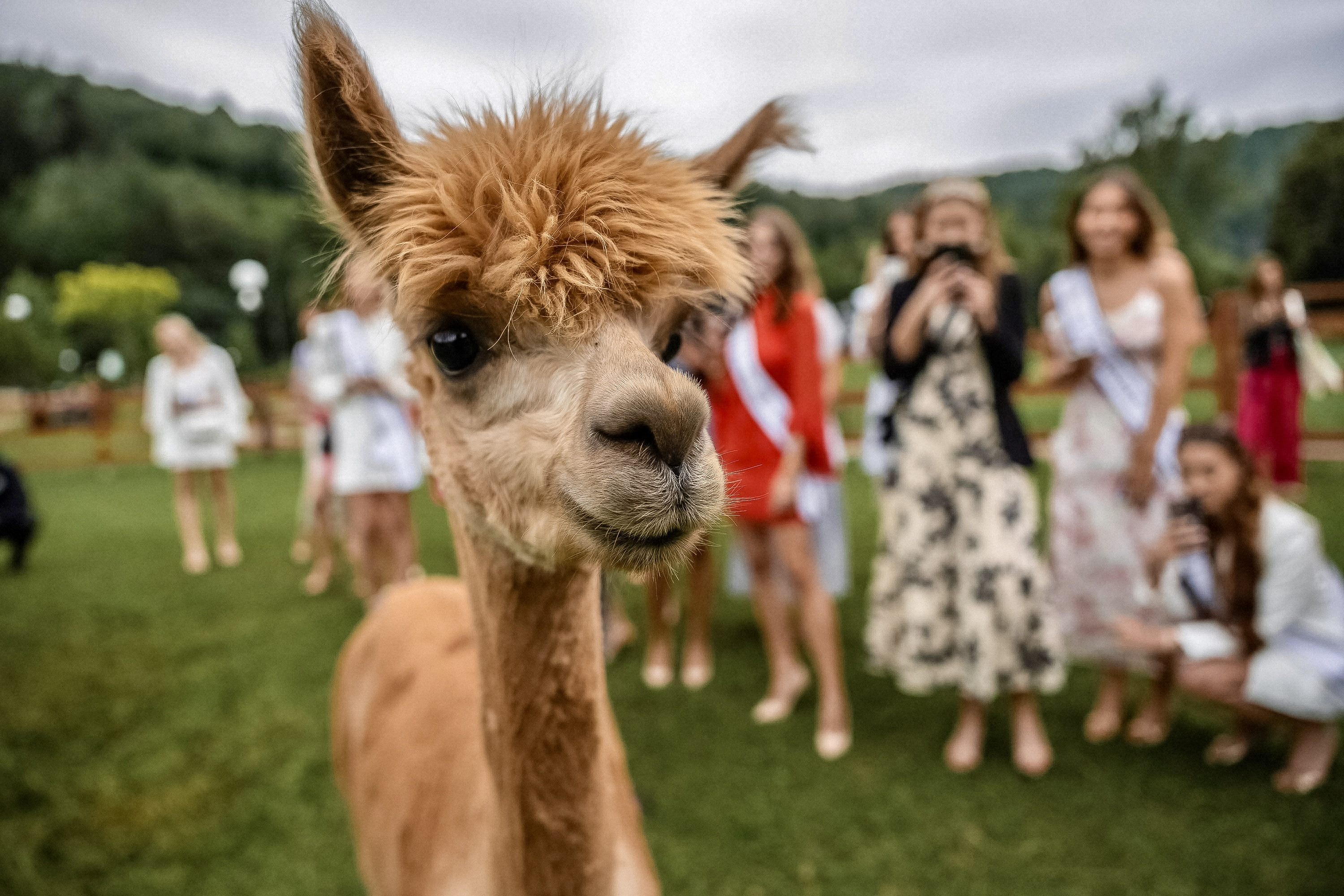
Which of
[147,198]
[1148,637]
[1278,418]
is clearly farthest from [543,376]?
[147,198]

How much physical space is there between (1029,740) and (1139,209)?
2199mm

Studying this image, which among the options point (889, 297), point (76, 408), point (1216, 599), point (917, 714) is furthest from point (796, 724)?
point (76, 408)

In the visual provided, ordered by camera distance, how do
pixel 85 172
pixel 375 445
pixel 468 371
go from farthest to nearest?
pixel 85 172
pixel 375 445
pixel 468 371

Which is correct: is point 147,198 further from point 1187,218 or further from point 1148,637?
point 1187,218

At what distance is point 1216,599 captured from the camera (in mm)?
2844

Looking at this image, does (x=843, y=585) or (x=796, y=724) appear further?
(x=843, y=585)

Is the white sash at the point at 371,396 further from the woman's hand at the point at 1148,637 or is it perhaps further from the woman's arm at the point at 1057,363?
the woman's hand at the point at 1148,637

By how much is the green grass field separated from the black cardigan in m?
1.37

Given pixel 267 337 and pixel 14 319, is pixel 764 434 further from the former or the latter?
pixel 267 337

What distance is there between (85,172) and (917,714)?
49.5 metres

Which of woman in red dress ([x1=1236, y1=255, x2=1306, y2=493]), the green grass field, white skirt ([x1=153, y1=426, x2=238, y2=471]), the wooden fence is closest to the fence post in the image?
the wooden fence

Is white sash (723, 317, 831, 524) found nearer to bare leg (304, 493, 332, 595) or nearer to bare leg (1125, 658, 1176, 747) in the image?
bare leg (1125, 658, 1176, 747)

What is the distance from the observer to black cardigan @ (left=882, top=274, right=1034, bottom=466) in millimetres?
2650

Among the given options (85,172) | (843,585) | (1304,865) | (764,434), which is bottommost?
(1304,865)
